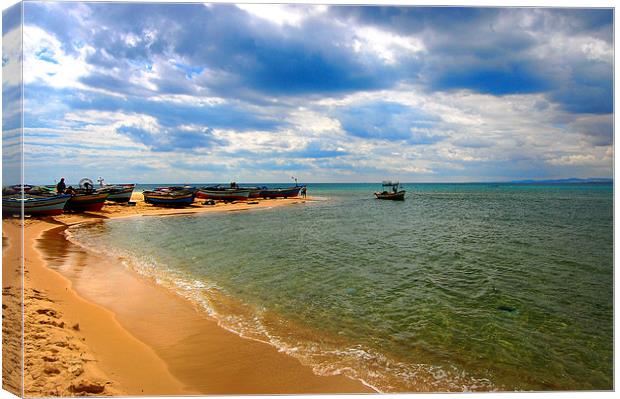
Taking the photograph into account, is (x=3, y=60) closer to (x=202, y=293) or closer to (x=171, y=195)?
(x=202, y=293)

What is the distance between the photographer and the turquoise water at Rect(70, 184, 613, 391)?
469cm

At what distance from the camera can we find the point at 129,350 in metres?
4.68

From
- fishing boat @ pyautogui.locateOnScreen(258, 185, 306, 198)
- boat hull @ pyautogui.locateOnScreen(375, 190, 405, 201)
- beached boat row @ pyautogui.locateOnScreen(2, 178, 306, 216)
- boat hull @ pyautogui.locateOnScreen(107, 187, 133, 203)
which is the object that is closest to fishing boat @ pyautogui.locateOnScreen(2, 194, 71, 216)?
beached boat row @ pyautogui.locateOnScreen(2, 178, 306, 216)

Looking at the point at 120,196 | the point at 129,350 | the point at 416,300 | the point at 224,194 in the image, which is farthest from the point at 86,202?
the point at 416,300

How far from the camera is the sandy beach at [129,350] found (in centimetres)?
387

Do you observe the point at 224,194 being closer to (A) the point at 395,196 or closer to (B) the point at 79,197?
(B) the point at 79,197

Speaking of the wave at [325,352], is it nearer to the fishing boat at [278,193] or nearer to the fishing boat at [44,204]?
the fishing boat at [44,204]

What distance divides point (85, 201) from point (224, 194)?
57.8 ft

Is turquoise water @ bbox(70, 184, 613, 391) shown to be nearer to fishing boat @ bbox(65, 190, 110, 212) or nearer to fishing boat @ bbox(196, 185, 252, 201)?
fishing boat @ bbox(65, 190, 110, 212)

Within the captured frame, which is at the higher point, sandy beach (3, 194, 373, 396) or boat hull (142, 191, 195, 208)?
boat hull (142, 191, 195, 208)

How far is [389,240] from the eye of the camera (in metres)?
14.9

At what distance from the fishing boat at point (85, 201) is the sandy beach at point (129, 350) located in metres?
17.8

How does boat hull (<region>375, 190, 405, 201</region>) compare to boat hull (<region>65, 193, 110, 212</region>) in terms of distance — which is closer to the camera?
boat hull (<region>65, 193, 110, 212</region>)

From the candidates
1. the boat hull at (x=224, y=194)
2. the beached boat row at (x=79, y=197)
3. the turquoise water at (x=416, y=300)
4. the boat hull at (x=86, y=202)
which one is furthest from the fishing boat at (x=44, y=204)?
the boat hull at (x=224, y=194)
